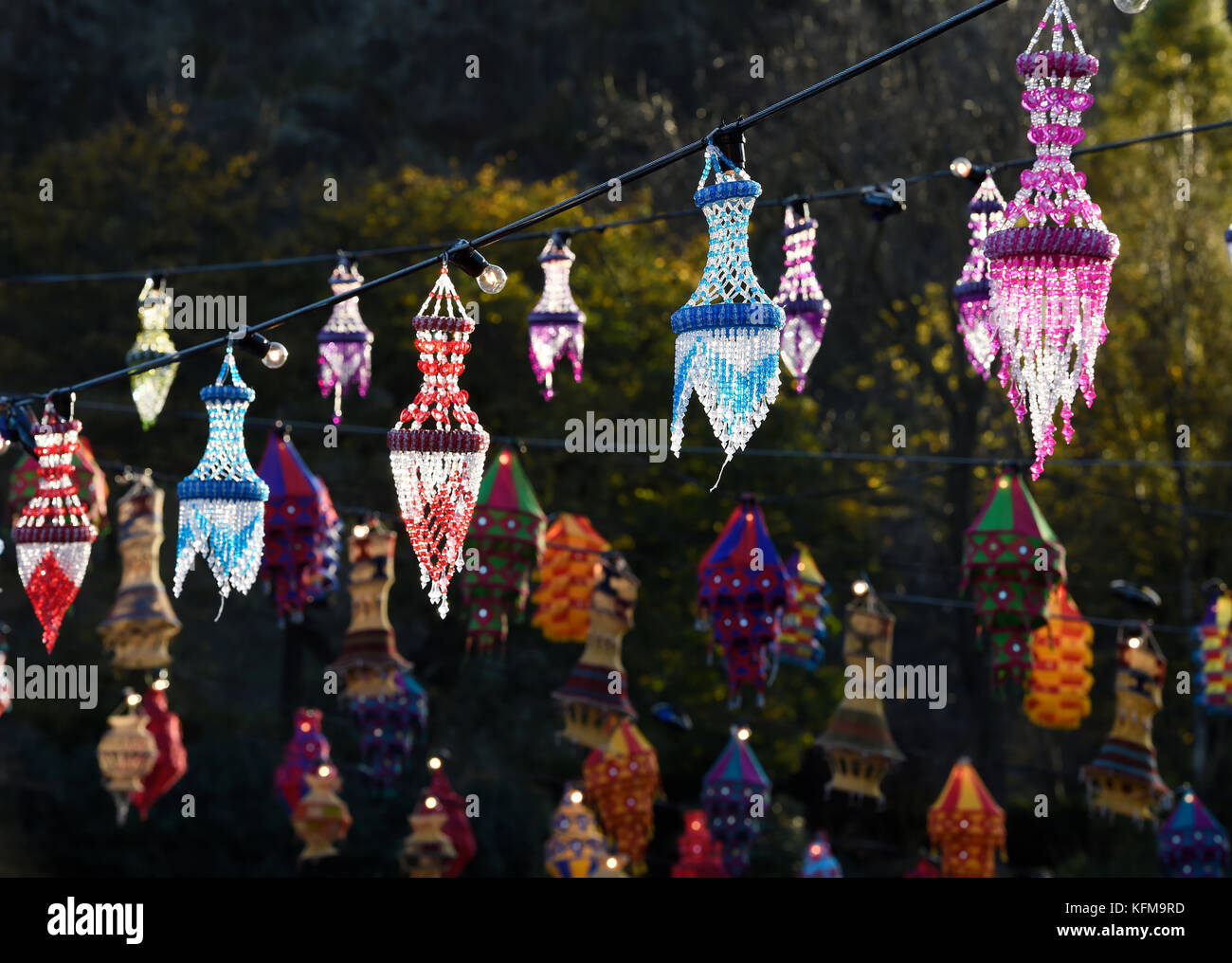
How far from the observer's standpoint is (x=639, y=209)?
28.0 meters

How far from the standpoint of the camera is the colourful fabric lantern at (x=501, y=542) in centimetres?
1482

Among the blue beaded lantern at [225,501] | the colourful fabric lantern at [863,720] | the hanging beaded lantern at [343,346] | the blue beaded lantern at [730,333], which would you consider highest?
the hanging beaded lantern at [343,346]

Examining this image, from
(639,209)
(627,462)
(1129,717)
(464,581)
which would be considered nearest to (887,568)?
(627,462)

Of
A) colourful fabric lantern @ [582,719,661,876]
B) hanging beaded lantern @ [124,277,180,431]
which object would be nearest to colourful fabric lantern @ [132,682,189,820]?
colourful fabric lantern @ [582,719,661,876]

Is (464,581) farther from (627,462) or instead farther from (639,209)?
(639,209)

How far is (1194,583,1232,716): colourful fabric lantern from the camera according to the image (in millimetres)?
16062

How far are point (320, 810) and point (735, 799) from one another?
4143mm

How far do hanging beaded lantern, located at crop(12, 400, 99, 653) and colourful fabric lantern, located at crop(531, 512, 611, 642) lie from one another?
572cm

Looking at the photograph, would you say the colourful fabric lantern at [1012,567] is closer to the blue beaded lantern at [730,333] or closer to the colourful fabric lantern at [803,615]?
the colourful fabric lantern at [803,615]

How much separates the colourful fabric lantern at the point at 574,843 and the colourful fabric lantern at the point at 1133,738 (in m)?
4.50

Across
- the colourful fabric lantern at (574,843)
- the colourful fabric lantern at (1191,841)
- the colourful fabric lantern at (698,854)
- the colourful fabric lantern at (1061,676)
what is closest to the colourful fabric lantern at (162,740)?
the colourful fabric lantern at (574,843)

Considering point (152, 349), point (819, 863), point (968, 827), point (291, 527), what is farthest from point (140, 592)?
point (968, 827)

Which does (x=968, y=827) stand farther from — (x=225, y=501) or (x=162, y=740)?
(x=225, y=501)

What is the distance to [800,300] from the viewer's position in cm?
1123
